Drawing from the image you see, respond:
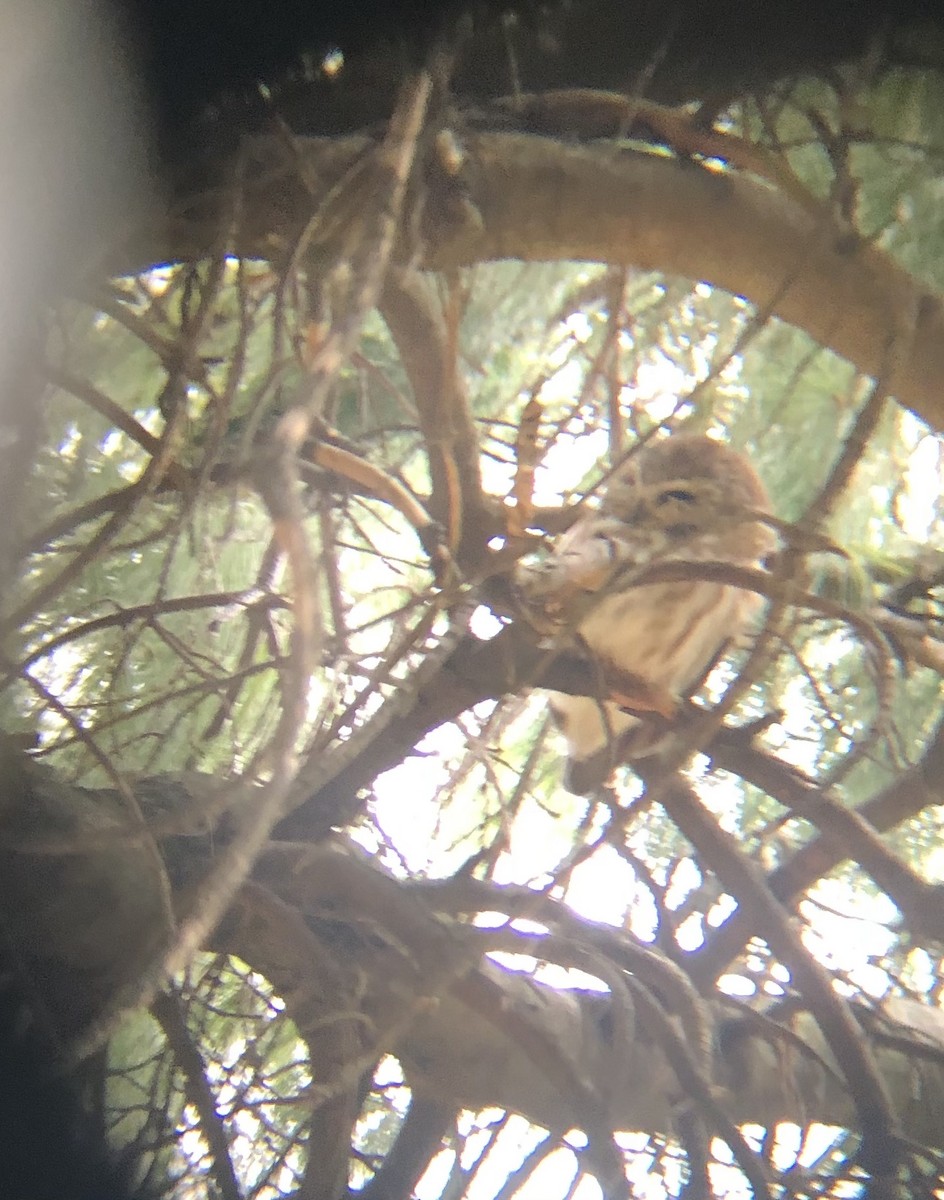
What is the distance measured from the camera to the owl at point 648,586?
767 mm

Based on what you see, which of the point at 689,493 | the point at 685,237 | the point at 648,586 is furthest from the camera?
the point at 648,586

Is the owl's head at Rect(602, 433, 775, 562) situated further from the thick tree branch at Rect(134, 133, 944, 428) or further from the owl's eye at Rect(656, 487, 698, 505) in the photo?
the thick tree branch at Rect(134, 133, 944, 428)

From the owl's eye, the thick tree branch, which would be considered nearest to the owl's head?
the owl's eye

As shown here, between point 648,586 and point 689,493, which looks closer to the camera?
point 689,493

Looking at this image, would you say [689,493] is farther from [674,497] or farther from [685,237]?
[685,237]

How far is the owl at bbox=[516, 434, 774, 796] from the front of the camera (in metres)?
0.77

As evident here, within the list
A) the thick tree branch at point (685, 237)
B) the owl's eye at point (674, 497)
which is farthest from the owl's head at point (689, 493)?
the thick tree branch at point (685, 237)

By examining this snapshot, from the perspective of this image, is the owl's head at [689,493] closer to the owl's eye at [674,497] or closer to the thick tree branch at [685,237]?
the owl's eye at [674,497]

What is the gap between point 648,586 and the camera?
113 centimetres

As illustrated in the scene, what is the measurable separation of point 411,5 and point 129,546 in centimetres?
36

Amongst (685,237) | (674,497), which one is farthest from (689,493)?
(685,237)

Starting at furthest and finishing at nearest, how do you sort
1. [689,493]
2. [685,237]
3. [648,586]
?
[648,586], [689,493], [685,237]

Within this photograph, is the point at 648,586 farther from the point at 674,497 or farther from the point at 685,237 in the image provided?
the point at 685,237

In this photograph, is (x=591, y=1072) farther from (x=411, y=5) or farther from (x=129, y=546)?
(x=411, y=5)
